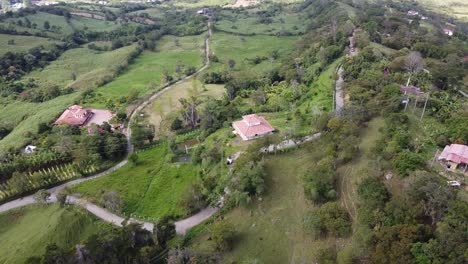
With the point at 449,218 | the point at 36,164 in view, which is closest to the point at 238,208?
the point at 449,218

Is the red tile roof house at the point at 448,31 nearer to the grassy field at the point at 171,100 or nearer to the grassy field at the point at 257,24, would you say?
the grassy field at the point at 257,24

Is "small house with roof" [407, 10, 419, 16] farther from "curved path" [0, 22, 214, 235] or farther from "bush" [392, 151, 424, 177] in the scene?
"curved path" [0, 22, 214, 235]

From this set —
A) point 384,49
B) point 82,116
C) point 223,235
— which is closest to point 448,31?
point 384,49

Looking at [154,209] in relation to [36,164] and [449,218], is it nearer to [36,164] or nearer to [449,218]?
[36,164]

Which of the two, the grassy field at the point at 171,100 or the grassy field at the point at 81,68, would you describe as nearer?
the grassy field at the point at 171,100

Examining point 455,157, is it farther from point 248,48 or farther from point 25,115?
point 248,48

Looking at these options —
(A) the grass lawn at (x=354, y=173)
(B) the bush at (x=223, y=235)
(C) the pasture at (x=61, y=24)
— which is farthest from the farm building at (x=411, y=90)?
(C) the pasture at (x=61, y=24)
